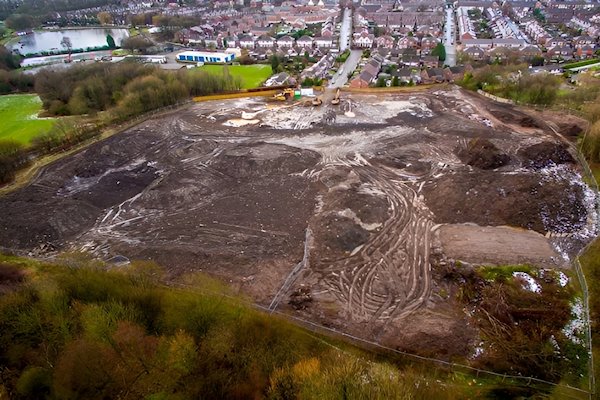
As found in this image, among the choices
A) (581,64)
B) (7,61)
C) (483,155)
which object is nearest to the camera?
(483,155)

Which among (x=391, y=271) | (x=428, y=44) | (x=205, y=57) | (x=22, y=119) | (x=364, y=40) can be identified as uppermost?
(x=364, y=40)

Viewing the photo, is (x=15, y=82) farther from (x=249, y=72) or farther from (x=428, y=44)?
(x=428, y=44)

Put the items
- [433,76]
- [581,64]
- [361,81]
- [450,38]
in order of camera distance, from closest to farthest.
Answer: [361,81]
[433,76]
[581,64]
[450,38]

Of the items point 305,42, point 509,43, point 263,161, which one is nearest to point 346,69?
point 305,42

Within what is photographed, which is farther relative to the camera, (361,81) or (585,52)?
(585,52)

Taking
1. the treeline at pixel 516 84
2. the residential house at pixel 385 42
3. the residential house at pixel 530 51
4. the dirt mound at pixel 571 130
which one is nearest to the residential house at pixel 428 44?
the residential house at pixel 385 42

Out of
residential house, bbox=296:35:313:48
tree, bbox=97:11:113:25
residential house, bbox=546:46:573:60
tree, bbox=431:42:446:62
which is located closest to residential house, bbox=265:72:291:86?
residential house, bbox=296:35:313:48

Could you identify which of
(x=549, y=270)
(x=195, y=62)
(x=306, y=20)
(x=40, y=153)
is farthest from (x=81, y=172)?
(x=306, y=20)
